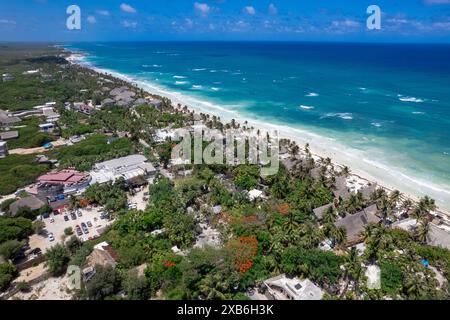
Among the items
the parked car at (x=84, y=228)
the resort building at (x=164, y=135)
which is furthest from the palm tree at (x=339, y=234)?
the resort building at (x=164, y=135)

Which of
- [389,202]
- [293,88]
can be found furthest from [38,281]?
[293,88]

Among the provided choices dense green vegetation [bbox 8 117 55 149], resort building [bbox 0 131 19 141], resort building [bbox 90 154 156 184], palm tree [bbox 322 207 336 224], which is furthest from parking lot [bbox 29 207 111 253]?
resort building [bbox 0 131 19 141]

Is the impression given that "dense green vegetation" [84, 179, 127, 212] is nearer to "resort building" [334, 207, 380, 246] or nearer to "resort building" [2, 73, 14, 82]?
"resort building" [334, 207, 380, 246]

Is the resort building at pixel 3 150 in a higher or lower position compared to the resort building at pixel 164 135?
lower

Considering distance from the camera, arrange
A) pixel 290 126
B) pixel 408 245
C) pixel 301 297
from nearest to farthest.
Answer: pixel 301 297
pixel 408 245
pixel 290 126

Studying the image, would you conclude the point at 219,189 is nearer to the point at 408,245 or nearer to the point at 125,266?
the point at 125,266

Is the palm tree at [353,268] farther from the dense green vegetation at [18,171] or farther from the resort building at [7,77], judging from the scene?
the resort building at [7,77]

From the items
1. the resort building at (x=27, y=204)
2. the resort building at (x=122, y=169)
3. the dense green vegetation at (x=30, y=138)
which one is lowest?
the resort building at (x=27, y=204)
